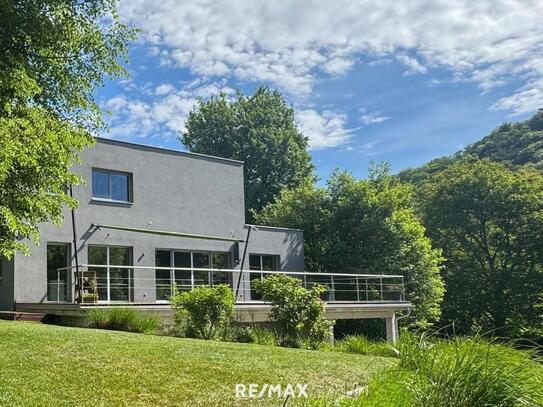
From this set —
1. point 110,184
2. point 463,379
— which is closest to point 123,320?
point 110,184

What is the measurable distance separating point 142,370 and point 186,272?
13.2 metres

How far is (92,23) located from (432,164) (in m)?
46.2

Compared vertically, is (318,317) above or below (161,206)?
below

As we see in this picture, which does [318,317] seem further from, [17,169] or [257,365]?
[17,169]

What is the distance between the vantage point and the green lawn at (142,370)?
6.24m

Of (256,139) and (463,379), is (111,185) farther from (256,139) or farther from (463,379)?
(256,139)

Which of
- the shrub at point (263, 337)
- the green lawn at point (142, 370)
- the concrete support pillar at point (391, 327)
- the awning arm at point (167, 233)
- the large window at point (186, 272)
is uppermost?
the awning arm at point (167, 233)

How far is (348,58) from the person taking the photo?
17.9m

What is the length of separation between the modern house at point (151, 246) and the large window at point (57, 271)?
30 millimetres

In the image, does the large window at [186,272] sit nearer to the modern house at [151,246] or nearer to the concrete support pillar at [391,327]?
the modern house at [151,246]

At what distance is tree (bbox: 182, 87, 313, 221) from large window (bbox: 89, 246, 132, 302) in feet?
77.5

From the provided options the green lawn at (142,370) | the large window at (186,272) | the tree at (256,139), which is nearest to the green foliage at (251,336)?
the green lawn at (142,370)

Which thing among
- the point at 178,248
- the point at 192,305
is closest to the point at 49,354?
the point at 192,305

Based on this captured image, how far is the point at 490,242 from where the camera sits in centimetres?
3475
